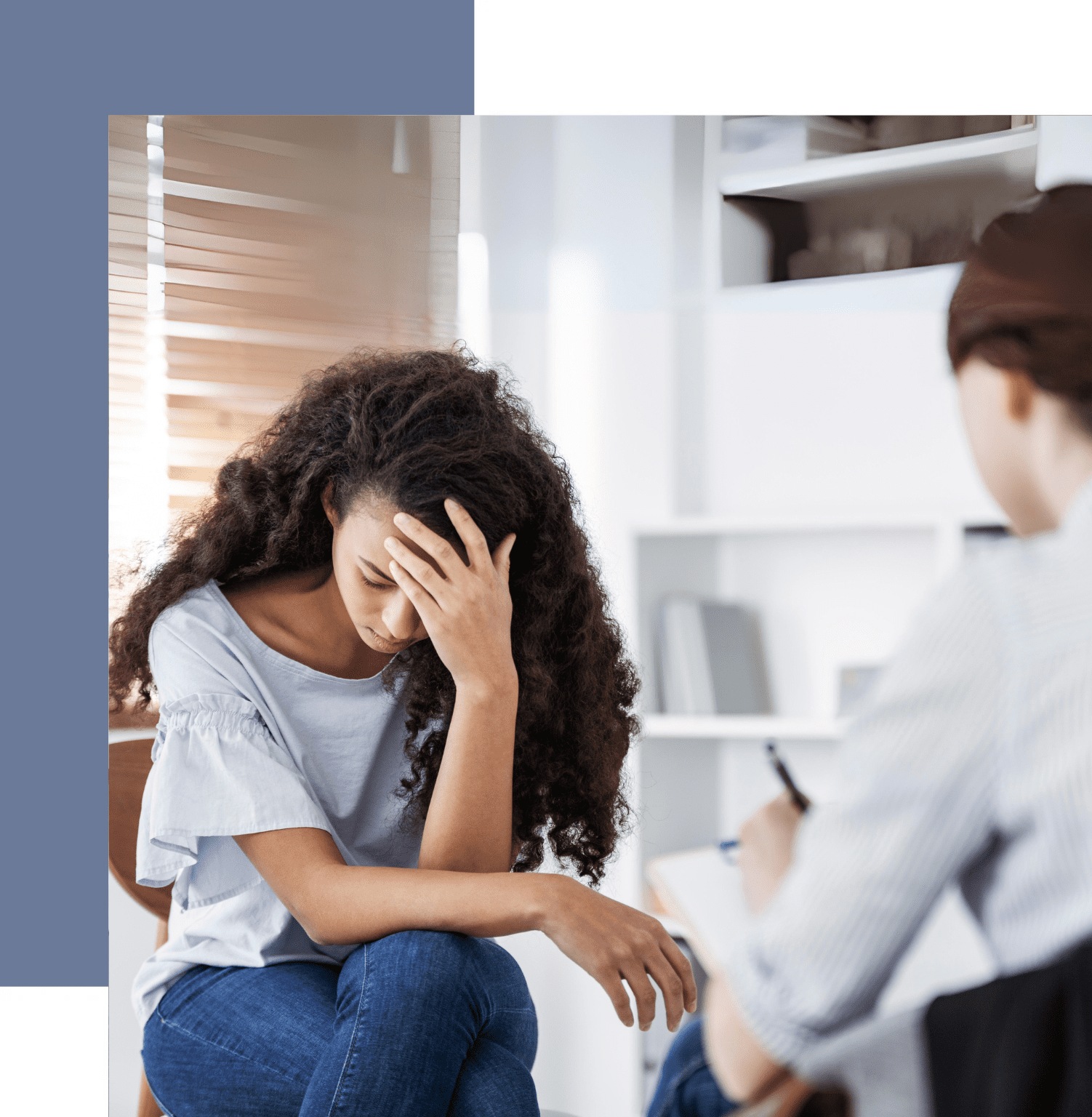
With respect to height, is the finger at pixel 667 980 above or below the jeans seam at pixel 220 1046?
above

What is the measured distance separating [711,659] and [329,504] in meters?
0.48

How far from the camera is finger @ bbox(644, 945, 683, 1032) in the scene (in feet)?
3.69

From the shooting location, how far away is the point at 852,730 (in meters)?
0.78

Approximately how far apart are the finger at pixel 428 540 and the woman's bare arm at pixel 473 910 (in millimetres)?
307

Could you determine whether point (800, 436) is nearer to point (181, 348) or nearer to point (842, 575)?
point (842, 575)

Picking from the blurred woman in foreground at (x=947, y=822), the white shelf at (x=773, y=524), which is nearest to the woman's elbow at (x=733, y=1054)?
the blurred woman in foreground at (x=947, y=822)

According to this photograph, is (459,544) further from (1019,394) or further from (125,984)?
(125,984)

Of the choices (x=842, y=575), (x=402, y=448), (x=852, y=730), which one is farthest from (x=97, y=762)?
(x=852, y=730)

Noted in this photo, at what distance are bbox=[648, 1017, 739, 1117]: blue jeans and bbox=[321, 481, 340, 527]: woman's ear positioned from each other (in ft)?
2.11

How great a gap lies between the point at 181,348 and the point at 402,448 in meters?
0.36

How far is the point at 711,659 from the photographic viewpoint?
1.35 m

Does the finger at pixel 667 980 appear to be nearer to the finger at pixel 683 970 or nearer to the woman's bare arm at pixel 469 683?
the finger at pixel 683 970

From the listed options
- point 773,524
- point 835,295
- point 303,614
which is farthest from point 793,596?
point 303,614

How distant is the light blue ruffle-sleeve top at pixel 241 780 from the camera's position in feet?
3.87
